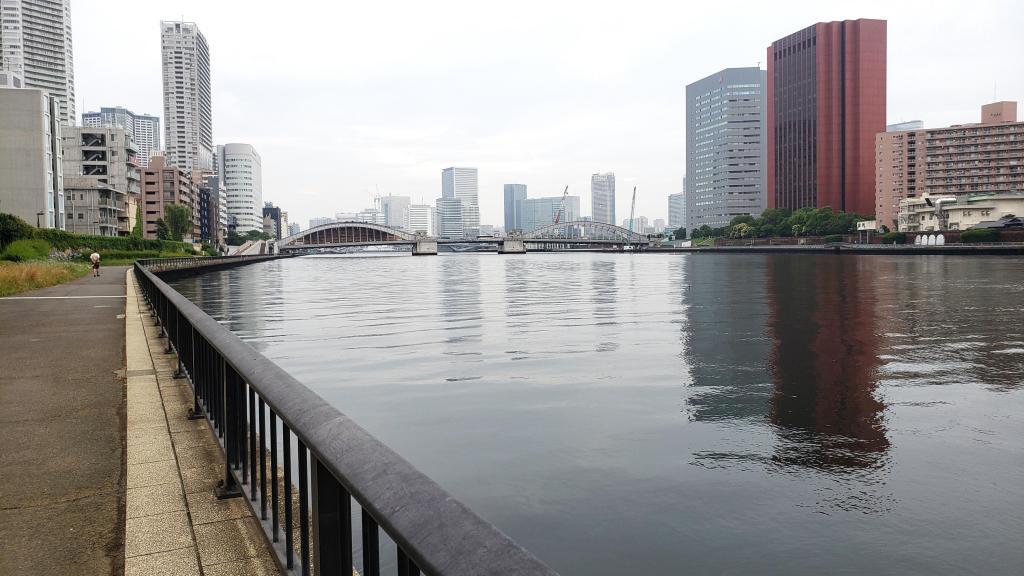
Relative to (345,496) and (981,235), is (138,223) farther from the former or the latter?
(345,496)

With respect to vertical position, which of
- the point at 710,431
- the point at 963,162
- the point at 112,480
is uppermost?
the point at 963,162

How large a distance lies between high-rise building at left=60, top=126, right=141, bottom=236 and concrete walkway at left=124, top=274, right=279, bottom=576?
131761 millimetres

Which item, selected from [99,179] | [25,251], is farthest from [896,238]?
[25,251]

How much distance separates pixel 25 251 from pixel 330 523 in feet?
207

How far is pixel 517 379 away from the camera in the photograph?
17.0 m

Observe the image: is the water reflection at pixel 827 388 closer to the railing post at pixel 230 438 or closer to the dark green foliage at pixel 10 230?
the railing post at pixel 230 438

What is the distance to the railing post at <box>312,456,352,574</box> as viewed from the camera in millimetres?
3301

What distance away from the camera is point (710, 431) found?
40.7 feet

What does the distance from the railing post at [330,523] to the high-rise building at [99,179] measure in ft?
452

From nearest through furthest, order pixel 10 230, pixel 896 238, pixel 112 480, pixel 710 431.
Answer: pixel 112 480
pixel 710 431
pixel 10 230
pixel 896 238

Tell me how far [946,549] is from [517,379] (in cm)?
1004

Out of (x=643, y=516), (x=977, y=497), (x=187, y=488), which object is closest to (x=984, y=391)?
(x=977, y=497)

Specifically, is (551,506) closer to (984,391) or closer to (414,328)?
(984,391)

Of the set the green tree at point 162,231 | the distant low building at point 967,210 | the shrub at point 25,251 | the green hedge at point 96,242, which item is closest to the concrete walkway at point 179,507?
the shrub at point 25,251
